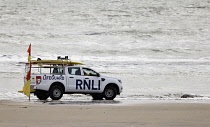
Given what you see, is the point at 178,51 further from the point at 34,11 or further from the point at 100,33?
the point at 34,11

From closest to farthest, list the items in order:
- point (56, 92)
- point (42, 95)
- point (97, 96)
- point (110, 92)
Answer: point (56, 92)
point (42, 95)
point (110, 92)
point (97, 96)

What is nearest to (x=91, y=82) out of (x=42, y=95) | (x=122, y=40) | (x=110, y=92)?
(x=110, y=92)

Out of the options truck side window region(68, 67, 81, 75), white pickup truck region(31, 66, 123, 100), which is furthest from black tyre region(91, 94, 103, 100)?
truck side window region(68, 67, 81, 75)

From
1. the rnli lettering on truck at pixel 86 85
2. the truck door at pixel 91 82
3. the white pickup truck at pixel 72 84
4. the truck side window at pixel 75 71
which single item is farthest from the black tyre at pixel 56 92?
the truck door at pixel 91 82

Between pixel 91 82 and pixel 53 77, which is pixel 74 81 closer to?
pixel 91 82

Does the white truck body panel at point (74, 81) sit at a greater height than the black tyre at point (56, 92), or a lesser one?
greater

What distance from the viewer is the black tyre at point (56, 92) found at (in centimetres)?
2072

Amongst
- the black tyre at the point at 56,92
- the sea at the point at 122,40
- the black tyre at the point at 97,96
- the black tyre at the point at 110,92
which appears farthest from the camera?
the sea at the point at 122,40

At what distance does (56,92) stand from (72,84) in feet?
2.38

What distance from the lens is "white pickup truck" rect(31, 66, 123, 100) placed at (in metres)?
20.7

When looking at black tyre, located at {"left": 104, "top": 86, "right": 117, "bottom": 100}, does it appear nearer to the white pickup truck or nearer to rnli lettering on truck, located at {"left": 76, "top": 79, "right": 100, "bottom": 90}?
the white pickup truck

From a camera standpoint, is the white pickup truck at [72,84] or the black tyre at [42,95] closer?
the white pickup truck at [72,84]

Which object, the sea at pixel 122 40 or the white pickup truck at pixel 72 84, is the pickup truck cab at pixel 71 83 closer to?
the white pickup truck at pixel 72 84

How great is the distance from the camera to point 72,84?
21.3 m
